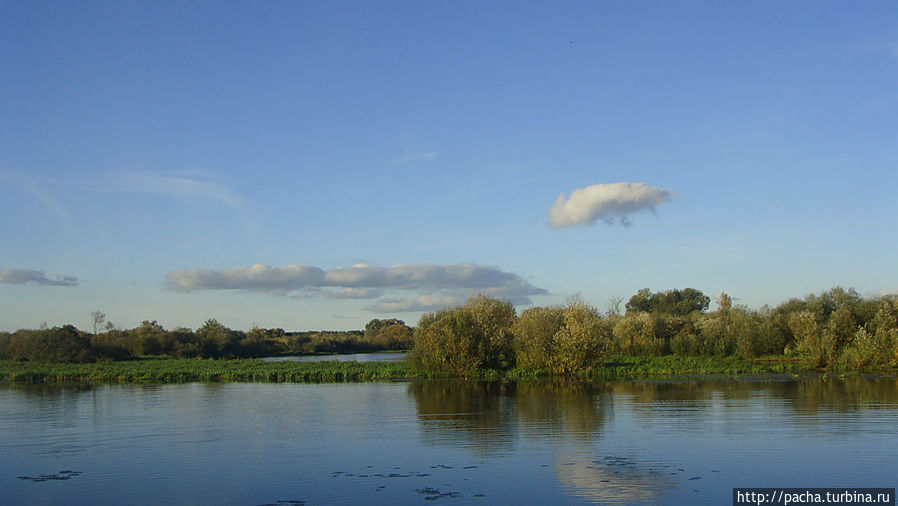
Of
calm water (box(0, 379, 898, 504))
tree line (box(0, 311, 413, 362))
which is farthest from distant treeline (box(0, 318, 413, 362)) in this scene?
calm water (box(0, 379, 898, 504))

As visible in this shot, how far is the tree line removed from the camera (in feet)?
206

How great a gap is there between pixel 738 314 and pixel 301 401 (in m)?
50.7

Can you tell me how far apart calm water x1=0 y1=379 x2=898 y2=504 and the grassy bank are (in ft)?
39.0

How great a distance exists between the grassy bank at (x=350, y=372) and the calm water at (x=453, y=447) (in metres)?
11.9

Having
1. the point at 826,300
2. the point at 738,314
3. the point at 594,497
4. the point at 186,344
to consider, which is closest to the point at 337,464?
the point at 594,497

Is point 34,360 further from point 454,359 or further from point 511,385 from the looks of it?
point 511,385

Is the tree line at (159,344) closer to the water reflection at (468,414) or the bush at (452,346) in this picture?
the bush at (452,346)

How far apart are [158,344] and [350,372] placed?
38924 mm

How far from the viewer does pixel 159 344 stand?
77.0m

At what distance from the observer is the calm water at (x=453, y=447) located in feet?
47.5

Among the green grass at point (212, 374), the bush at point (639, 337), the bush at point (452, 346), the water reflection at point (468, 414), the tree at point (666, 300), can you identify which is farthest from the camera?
the tree at point (666, 300)

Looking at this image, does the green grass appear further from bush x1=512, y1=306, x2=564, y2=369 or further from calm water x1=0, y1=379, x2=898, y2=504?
calm water x1=0, y1=379, x2=898, y2=504

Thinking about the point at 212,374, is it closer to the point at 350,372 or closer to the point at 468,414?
the point at 350,372

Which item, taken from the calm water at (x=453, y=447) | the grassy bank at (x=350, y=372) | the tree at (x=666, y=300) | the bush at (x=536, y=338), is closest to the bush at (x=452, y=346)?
the grassy bank at (x=350, y=372)
